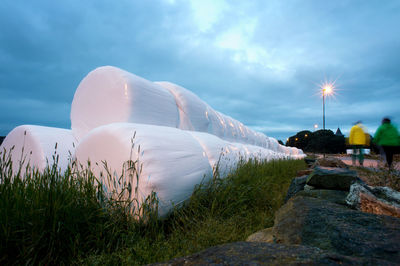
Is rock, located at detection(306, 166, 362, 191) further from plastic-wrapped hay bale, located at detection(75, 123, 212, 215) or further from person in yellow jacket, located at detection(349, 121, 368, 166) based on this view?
person in yellow jacket, located at detection(349, 121, 368, 166)

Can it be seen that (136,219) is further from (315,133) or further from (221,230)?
(315,133)

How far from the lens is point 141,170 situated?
1.71m

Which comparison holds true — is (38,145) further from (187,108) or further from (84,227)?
(187,108)

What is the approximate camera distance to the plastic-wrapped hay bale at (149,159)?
5.66 ft

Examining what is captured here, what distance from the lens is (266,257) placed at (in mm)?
805

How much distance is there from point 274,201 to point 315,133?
1641 inches

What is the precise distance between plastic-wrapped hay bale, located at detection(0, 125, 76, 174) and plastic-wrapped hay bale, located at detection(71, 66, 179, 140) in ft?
1.02

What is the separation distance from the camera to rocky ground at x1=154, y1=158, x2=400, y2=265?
78 centimetres

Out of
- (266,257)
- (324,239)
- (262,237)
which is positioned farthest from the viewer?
(262,237)

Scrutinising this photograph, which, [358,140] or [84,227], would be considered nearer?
[84,227]

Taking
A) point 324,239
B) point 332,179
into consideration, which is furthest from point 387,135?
point 324,239

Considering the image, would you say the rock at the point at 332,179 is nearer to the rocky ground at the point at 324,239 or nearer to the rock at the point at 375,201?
the rock at the point at 375,201

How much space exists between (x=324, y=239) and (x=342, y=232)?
4.2 inches

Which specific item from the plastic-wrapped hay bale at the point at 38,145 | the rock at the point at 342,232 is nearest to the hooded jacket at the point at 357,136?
the rock at the point at 342,232
